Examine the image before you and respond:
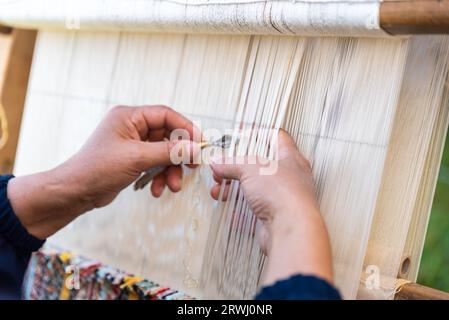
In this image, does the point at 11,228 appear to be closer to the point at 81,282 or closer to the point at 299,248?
the point at 81,282

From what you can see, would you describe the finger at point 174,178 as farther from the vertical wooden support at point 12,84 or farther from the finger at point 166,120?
the vertical wooden support at point 12,84

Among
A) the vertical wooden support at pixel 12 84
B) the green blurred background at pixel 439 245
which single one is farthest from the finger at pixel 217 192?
the green blurred background at pixel 439 245

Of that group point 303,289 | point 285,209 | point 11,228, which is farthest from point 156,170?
point 303,289

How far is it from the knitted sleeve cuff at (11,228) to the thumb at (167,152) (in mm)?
271

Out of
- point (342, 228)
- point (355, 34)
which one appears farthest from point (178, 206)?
point (355, 34)

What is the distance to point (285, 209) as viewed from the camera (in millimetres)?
760

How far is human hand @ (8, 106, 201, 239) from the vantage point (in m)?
1.01

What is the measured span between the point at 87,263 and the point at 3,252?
0.53 feet

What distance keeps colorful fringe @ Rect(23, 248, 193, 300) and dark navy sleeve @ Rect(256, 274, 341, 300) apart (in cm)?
35

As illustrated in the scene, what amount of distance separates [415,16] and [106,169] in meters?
0.55

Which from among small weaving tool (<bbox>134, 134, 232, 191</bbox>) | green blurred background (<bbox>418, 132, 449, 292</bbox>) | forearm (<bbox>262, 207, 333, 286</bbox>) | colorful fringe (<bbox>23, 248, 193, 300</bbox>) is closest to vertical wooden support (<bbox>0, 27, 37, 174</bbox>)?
colorful fringe (<bbox>23, 248, 193, 300</bbox>)

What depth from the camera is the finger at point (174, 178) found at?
1.07 meters

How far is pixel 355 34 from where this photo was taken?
82cm

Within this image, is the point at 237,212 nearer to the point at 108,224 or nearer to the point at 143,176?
the point at 143,176
